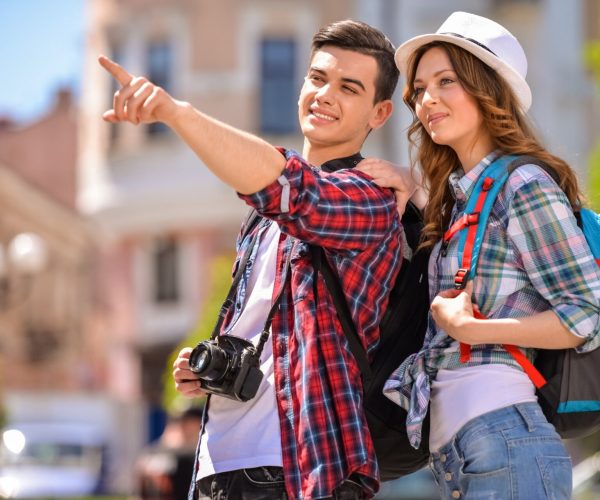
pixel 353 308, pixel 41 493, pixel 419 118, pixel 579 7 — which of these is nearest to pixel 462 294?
pixel 353 308

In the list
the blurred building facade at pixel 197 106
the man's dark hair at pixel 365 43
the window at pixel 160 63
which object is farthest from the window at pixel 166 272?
the man's dark hair at pixel 365 43

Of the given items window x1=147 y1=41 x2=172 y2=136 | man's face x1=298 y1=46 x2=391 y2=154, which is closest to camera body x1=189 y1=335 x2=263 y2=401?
man's face x1=298 y1=46 x2=391 y2=154

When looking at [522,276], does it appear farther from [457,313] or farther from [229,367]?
[229,367]

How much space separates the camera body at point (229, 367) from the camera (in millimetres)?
4027

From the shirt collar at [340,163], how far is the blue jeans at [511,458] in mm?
924

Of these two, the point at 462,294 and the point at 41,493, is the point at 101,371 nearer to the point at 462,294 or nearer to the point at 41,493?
the point at 41,493

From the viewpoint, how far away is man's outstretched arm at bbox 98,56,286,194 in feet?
11.8

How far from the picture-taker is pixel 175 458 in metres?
10.1

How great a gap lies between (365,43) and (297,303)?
0.92 meters

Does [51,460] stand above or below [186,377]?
below

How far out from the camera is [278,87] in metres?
28.3

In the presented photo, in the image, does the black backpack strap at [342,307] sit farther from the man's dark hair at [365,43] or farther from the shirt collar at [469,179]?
the man's dark hair at [365,43]

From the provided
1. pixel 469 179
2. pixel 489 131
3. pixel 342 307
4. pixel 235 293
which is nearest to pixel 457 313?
pixel 342 307

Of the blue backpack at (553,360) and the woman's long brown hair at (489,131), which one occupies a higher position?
the woman's long brown hair at (489,131)
